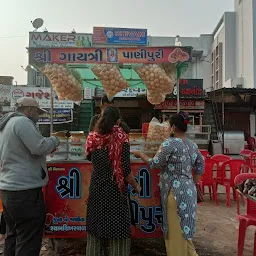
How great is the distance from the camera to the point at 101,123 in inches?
102

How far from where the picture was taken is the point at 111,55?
3.56m

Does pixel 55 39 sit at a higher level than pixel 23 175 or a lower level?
higher

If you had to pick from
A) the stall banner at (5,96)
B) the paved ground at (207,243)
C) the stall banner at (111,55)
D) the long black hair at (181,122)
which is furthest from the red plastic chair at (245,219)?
the stall banner at (5,96)

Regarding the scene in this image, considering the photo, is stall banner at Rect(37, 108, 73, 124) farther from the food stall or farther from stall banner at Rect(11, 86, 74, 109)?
the food stall

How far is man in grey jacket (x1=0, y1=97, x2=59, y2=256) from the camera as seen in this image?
2.58 meters

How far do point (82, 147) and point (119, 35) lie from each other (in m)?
18.9

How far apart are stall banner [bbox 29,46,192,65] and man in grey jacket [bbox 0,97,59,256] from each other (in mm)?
1089

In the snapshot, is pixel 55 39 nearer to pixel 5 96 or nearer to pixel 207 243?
pixel 5 96

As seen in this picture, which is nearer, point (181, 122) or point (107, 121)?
point (107, 121)

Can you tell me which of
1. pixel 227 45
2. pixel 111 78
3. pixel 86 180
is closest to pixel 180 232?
pixel 86 180

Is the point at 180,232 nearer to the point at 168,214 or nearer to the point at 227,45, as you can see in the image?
the point at 168,214

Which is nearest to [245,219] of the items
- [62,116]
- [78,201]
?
[78,201]

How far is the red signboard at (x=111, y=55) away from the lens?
3.56 m

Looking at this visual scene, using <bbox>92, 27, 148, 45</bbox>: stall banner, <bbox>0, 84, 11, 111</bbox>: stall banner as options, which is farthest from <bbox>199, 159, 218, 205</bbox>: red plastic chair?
<bbox>92, 27, 148, 45</bbox>: stall banner
